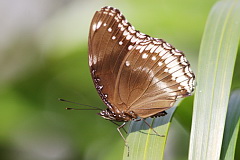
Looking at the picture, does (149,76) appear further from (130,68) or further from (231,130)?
(231,130)

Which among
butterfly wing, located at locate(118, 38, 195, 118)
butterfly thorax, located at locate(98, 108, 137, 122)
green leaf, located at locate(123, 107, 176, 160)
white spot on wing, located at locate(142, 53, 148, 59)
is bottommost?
green leaf, located at locate(123, 107, 176, 160)

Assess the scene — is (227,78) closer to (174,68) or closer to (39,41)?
(174,68)

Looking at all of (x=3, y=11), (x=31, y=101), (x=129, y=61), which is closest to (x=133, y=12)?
(x=129, y=61)

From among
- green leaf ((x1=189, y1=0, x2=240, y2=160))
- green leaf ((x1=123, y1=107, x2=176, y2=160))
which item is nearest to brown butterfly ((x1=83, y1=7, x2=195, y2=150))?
green leaf ((x1=123, y1=107, x2=176, y2=160))

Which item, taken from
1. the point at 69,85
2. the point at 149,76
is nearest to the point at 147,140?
the point at 149,76

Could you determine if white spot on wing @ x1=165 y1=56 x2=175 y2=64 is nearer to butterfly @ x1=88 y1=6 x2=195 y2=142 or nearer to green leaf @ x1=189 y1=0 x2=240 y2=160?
butterfly @ x1=88 y1=6 x2=195 y2=142

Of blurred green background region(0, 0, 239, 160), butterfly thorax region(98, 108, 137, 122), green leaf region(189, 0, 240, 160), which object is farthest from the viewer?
blurred green background region(0, 0, 239, 160)
